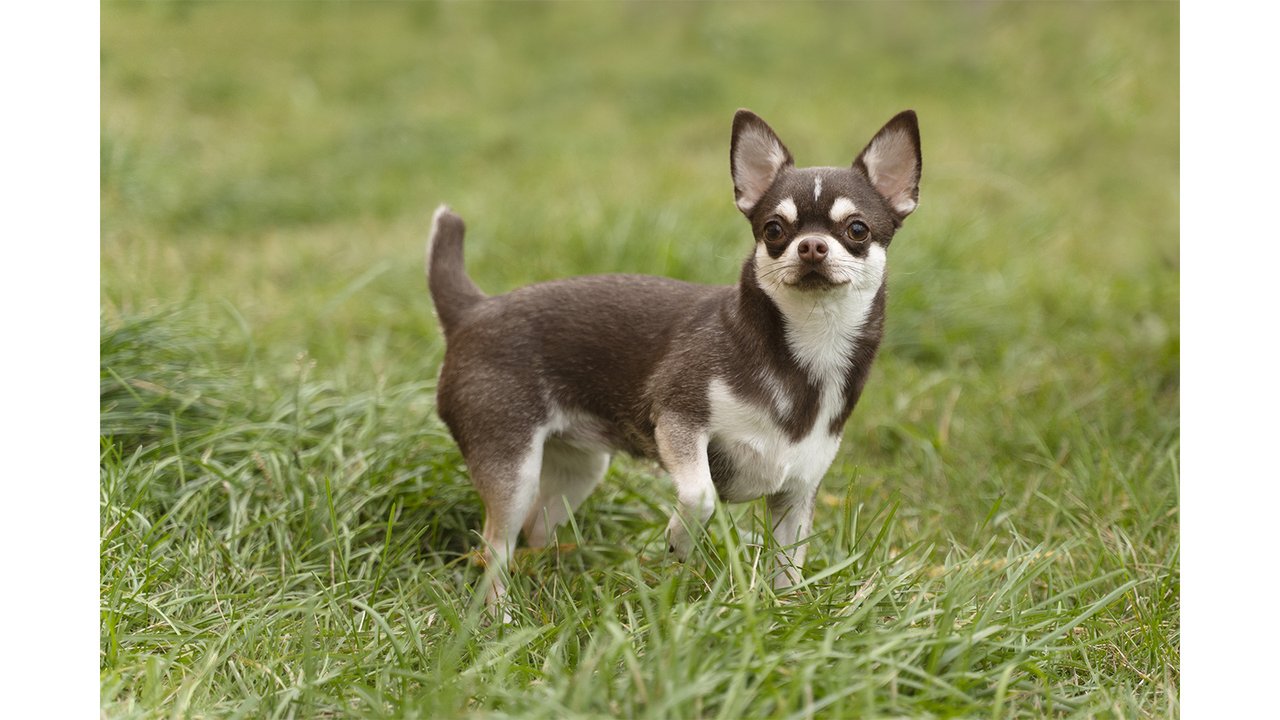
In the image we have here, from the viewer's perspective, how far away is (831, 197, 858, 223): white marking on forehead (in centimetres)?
302

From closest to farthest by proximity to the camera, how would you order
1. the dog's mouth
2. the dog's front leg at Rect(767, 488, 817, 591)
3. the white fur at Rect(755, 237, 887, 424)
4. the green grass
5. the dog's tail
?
the green grass, the dog's mouth, the white fur at Rect(755, 237, 887, 424), the dog's front leg at Rect(767, 488, 817, 591), the dog's tail

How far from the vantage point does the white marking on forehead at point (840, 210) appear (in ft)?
9.90

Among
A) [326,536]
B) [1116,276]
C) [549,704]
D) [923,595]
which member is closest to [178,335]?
[326,536]

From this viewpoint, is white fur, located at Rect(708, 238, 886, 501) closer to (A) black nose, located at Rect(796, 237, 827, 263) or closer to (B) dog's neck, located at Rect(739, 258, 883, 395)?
(B) dog's neck, located at Rect(739, 258, 883, 395)

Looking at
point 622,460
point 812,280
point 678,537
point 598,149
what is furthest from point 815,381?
point 598,149

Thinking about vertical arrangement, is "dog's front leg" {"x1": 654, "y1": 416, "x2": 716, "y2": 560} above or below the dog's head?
below

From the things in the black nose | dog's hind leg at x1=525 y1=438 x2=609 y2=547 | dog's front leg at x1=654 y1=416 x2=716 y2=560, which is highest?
the black nose

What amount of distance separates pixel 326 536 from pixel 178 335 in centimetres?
126

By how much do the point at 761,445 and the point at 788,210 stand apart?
64 cm

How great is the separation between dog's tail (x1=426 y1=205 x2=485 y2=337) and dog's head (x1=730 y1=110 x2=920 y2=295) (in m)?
1.00

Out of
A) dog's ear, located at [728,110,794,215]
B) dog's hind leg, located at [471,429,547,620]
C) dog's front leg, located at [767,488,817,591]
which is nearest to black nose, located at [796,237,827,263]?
dog's ear, located at [728,110,794,215]

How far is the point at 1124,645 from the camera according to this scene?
3.23 m

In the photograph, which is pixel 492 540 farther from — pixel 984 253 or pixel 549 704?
pixel 984 253

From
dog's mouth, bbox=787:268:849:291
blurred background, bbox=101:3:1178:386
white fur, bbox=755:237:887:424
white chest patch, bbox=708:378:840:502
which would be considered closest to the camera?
dog's mouth, bbox=787:268:849:291
